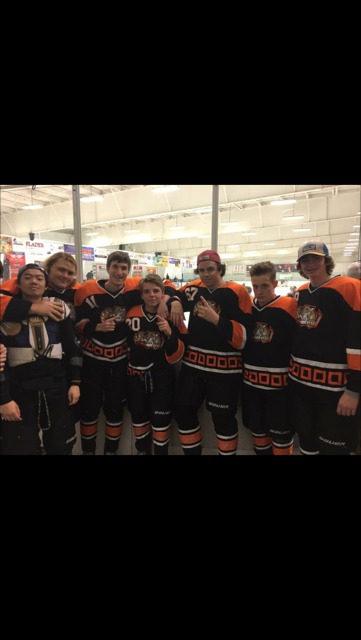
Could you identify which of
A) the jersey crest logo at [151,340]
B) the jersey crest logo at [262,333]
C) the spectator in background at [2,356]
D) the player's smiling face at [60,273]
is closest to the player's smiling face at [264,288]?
the jersey crest logo at [262,333]

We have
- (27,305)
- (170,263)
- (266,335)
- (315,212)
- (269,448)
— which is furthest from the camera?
(315,212)

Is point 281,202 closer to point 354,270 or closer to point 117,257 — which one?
point 354,270

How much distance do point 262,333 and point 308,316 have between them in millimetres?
274

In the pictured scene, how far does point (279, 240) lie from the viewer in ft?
15.7

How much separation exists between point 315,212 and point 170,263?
2.43 meters

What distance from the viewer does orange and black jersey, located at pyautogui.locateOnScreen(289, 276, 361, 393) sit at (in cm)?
162

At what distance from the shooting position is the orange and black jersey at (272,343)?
72.1 inches

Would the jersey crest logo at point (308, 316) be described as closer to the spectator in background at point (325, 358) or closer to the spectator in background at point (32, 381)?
the spectator in background at point (325, 358)

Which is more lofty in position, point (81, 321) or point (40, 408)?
point (81, 321)

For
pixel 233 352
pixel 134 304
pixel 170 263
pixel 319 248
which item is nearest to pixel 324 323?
pixel 319 248

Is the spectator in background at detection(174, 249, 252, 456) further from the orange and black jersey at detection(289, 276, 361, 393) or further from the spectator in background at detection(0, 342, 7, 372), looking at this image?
the spectator in background at detection(0, 342, 7, 372)

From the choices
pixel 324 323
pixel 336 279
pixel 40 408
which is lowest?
pixel 40 408

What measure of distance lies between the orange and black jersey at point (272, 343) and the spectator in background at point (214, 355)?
0.25ft

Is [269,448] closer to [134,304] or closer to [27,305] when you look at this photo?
[134,304]
